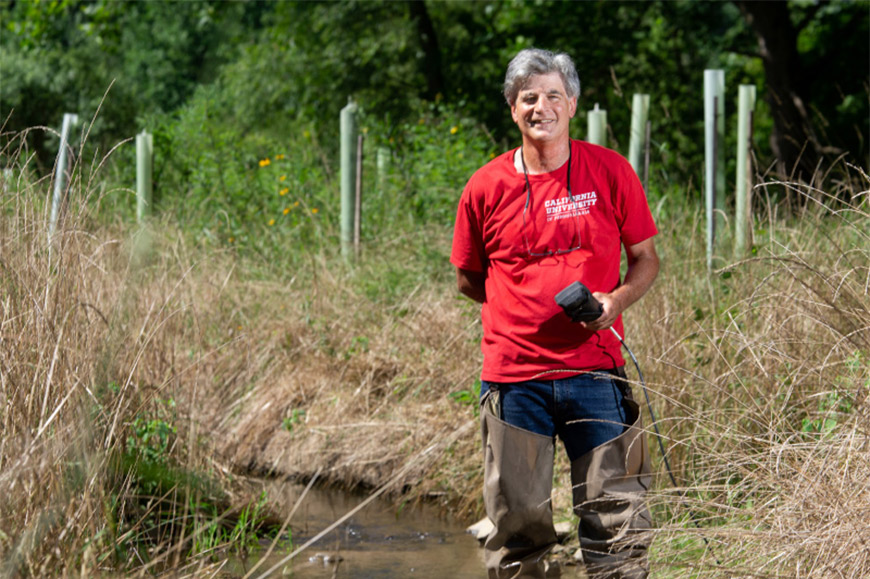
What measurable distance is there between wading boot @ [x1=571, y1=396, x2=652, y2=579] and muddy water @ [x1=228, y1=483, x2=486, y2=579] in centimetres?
129

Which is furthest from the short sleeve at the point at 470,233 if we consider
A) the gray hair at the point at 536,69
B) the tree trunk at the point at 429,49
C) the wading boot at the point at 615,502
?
the tree trunk at the point at 429,49

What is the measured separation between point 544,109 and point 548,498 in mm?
1176

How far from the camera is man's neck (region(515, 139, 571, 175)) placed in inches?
132

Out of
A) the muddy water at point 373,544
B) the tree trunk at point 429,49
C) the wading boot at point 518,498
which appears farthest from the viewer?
the tree trunk at point 429,49

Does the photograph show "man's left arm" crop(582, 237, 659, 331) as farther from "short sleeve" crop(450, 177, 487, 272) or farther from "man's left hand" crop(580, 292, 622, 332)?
"short sleeve" crop(450, 177, 487, 272)

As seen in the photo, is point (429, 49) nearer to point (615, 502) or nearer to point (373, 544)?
point (373, 544)

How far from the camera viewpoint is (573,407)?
11.0ft

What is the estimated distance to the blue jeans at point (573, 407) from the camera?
333 centimetres

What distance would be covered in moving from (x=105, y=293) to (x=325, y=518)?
5.34 ft

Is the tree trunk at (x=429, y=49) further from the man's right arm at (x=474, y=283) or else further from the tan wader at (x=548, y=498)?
the tan wader at (x=548, y=498)

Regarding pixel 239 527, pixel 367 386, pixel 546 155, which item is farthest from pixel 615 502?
pixel 367 386

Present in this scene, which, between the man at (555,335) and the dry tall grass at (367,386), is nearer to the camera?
the dry tall grass at (367,386)

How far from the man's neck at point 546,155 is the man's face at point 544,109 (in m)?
0.03

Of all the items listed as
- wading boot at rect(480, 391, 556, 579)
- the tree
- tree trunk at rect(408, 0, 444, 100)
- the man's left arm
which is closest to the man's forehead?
the man's left arm
